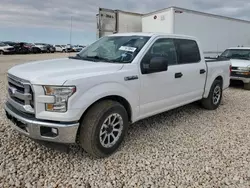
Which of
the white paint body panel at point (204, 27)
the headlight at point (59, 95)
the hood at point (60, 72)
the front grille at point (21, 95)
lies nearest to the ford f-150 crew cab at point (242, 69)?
the white paint body panel at point (204, 27)

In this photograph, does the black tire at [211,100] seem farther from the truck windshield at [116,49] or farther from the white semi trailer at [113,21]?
the white semi trailer at [113,21]

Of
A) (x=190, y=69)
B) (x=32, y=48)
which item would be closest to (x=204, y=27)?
(x=190, y=69)

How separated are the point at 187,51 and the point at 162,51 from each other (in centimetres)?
86

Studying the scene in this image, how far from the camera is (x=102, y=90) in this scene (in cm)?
307

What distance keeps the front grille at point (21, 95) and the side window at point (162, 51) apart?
1.72 m

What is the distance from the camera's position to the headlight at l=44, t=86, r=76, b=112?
108 inches

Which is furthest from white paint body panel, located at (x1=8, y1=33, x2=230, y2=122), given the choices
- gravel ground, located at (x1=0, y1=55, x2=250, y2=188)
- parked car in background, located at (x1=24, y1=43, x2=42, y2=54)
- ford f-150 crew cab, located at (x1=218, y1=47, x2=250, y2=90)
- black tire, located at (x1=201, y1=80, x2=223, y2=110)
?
parked car in background, located at (x1=24, y1=43, x2=42, y2=54)

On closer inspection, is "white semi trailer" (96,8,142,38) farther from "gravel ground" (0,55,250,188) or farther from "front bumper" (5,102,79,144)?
"front bumper" (5,102,79,144)

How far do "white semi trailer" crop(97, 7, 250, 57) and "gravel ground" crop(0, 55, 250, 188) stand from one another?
6687mm

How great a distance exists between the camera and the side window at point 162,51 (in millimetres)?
3800

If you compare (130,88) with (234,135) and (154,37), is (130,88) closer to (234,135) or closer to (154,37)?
(154,37)

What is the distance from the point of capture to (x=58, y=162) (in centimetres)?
313

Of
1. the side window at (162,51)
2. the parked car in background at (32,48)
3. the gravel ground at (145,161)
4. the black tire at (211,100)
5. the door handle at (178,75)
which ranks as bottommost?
the gravel ground at (145,161)

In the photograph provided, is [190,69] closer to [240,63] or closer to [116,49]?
[116,49]
